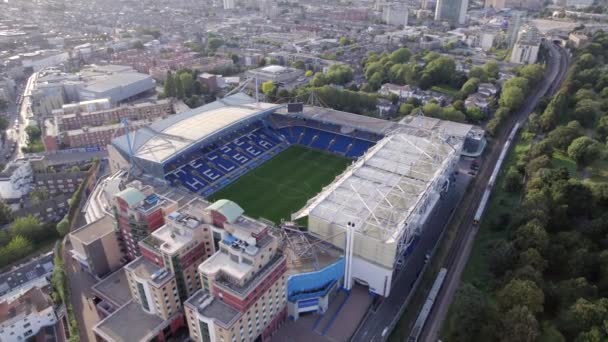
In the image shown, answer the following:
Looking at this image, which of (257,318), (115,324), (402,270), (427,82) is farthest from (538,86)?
(115,324)

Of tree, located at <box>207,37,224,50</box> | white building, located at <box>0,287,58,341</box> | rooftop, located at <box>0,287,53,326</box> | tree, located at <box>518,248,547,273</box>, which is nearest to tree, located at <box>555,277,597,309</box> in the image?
tree, located at <box>518,248,547,273</box>

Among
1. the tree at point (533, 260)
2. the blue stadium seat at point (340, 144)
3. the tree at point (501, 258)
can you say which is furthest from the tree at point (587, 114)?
the tree at point (533, 260)

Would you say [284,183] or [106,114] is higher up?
[106,114]

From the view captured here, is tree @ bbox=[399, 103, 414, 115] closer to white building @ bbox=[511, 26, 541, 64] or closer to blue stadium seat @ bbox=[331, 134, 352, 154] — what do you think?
blue stadium seat @ bbox=[331, 134, 352, 154]

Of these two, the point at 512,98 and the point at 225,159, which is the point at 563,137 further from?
the point at 225,159

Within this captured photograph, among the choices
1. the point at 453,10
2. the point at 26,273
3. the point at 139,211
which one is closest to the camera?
the point at 139,211

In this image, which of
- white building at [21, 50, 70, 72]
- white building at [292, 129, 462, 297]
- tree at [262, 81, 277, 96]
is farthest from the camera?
white building at [21, 50, 70, 72]

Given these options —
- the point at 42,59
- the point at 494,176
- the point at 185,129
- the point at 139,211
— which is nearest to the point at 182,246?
the point at 139,211
